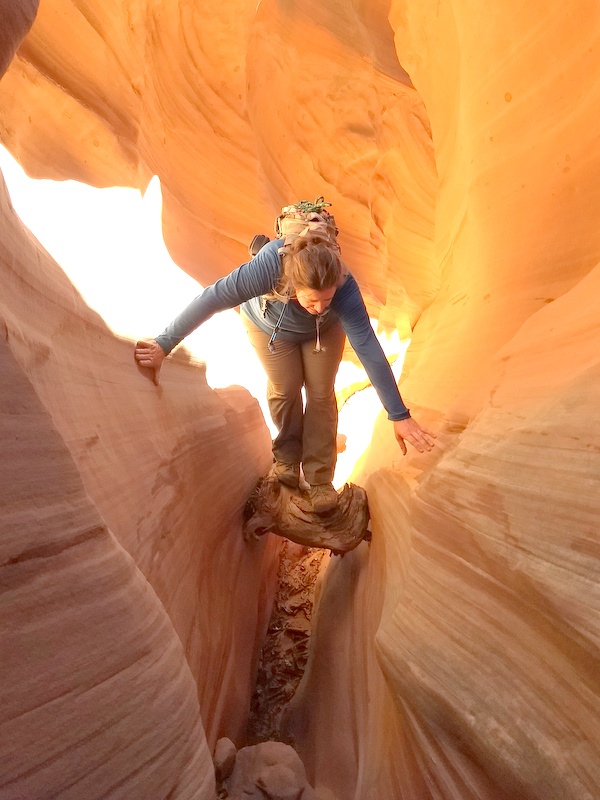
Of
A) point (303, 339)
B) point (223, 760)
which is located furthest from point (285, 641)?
point (303, 339)

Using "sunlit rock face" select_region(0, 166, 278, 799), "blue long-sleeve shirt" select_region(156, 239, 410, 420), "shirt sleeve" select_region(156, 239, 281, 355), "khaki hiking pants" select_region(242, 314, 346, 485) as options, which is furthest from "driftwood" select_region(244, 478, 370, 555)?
"shirt sleeve" select_region(156, 239, 281, 355)

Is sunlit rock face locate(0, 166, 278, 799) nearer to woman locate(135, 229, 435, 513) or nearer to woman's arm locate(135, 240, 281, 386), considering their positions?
woman's arm locate(135, 240, 281, 386)

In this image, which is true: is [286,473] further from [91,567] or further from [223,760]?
[91,567]

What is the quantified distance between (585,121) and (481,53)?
673 millimetres

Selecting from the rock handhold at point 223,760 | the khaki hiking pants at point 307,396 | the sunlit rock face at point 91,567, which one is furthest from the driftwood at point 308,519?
the rock handhold at point 223,760

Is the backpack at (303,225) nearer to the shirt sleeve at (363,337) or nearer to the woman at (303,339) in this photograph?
the woman at (303,339)

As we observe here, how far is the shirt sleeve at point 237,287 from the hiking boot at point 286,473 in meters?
1.03

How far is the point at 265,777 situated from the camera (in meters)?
1.39

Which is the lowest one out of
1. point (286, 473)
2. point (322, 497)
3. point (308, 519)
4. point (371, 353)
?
point (308, 519)

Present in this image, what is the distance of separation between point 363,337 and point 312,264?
40cm

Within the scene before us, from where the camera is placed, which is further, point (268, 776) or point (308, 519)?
point (308, 519)

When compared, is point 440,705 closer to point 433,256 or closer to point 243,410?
point 243,410

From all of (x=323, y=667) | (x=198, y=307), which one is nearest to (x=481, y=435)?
(x=198, y=307)

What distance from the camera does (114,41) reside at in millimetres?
2498
